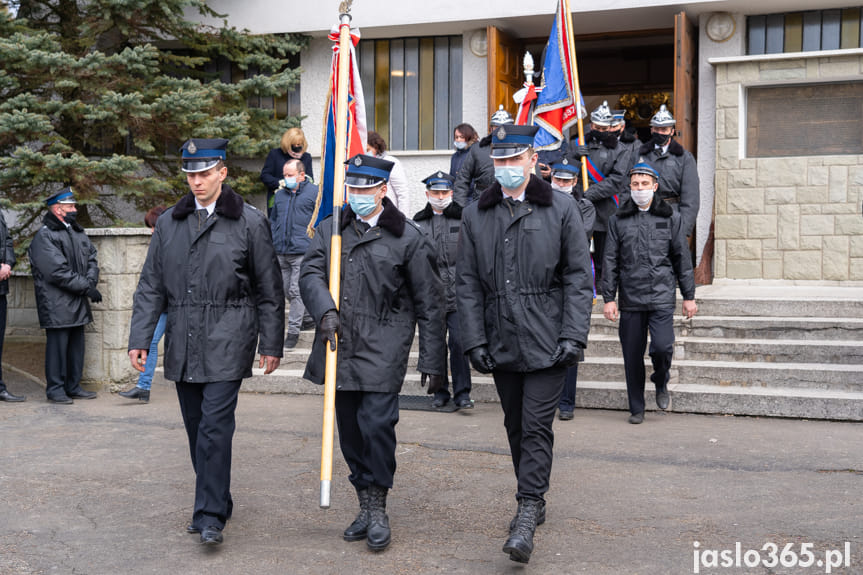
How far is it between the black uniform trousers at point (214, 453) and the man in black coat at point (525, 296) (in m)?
1.33

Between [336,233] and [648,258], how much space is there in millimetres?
3719

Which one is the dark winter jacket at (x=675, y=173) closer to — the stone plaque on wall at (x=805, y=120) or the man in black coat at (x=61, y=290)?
the stone plaque on wall at (x=805, y=120)

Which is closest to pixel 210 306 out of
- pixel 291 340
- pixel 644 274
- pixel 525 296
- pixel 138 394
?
pixel 525 296

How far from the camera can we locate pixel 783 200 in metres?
11.4

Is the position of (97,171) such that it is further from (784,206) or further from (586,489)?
(784,206)

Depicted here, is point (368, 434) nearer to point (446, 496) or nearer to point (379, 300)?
point (379, 300)

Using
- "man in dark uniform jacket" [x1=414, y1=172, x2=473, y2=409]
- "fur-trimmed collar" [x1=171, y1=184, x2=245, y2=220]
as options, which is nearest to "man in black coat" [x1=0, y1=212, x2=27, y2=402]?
"man in dark uniform jacket" [x1=414, y1=172, x2=473, y2=409]

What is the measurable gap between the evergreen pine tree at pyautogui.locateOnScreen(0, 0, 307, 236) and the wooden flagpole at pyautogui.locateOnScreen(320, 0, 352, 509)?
568 centimetres

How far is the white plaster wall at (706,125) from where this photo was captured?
11.8 m

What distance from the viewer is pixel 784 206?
37.6 ft

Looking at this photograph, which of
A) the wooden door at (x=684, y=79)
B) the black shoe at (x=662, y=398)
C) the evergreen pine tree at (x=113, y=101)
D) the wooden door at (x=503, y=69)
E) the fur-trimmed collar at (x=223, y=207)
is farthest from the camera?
the wooden door at (x=503, y=69)

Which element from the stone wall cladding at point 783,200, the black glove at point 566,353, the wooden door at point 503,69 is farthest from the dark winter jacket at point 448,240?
the stone wall cladding at point 783,200

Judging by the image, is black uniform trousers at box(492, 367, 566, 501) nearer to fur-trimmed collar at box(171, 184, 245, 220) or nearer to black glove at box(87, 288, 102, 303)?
fur-trimmed collar at box(171, 184, 245, 220)

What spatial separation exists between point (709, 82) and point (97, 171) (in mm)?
7527
